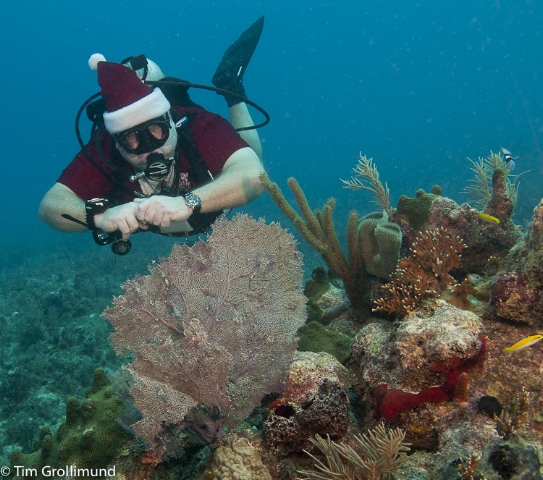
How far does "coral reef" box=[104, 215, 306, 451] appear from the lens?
172 cm

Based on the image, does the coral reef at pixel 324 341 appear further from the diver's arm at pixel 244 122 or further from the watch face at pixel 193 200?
the diver's arm at pixel 244 122

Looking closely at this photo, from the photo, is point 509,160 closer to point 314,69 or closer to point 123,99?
point 123,99

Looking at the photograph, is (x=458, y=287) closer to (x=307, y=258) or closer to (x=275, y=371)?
(x=275, y=371)

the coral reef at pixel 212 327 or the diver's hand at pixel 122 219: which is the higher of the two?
the diver's hand at pixel 122 219

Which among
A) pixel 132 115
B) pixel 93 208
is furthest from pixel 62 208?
pixel 132 115

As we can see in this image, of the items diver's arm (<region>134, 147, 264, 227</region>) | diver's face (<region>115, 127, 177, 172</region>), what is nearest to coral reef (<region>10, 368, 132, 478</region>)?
diver's arm (<region>134, 147, 264, 227</region>)

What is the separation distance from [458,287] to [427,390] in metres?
1.06

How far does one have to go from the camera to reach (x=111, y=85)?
3.38m

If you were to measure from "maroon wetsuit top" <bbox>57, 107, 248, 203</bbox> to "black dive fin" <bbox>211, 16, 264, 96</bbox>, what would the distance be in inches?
106

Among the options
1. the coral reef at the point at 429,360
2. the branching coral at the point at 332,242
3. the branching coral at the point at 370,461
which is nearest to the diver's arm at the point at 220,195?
the branching coral at the point at 332,242

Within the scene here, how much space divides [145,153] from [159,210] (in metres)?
1.25

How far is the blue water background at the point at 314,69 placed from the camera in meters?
93.1

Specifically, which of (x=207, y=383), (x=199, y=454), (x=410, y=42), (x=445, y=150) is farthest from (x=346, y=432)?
(x=410, y=42)

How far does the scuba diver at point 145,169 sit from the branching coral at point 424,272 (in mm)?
1742
